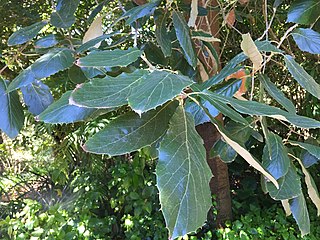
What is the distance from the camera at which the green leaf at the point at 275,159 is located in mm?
474

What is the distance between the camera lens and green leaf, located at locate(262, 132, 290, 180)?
1.56 feet

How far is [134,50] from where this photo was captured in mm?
393

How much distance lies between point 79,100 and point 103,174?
70.0 inches

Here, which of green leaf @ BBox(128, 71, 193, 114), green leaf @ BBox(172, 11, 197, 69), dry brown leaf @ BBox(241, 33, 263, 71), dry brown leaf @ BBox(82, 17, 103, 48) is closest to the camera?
green leaf @ BBox(128, 71, 193, 114)

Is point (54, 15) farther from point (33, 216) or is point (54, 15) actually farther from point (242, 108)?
point (33, 216)

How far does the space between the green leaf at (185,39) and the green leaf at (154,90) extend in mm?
238

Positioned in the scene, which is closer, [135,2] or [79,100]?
[79,100]

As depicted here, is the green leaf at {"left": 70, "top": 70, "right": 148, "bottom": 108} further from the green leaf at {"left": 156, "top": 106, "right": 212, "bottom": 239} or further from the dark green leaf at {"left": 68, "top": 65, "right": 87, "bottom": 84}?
the dark green leaf at {"left": 68, "top": 65, "right": 87, "bottom": 84}

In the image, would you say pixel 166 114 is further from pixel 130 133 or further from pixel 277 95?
pixel 277 95

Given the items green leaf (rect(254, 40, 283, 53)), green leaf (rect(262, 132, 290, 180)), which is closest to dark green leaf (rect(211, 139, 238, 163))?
green leaf (rect(262, 132, 290, 180))

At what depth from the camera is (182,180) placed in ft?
0.93

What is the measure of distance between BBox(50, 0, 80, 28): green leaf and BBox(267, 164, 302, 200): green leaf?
42 cm

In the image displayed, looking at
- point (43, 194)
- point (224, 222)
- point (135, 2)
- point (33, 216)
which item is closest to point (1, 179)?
point (43, 194)

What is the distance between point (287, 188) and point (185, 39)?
0.27 metres
